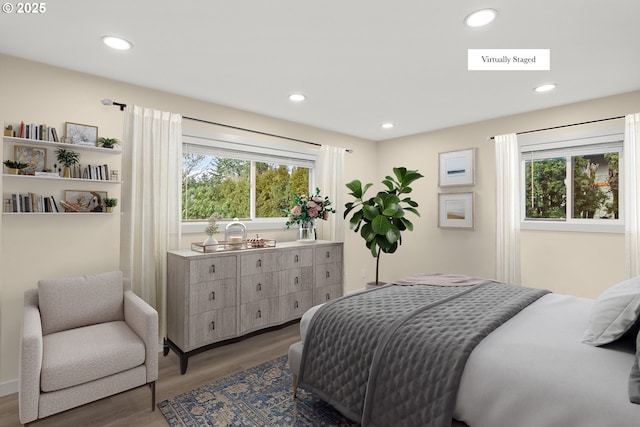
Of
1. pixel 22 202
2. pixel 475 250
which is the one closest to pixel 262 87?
pixel 22 202

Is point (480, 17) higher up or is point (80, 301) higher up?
point (480, 17)

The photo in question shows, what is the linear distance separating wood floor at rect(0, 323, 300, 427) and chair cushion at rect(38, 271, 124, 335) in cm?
55

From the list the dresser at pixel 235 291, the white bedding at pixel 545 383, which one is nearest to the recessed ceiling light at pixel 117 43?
the dresser at pixel 235 291

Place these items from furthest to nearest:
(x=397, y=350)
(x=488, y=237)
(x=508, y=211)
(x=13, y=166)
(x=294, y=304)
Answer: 1. (x=488, y=237)
2. (x=508, y=211)
3. (x=294, y=304)
4. (x=13, y=166)
5. (x=397, y=350)

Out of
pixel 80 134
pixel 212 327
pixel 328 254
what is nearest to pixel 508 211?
pixel 328 254

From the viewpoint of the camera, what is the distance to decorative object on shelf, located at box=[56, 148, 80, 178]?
2553 millimetres

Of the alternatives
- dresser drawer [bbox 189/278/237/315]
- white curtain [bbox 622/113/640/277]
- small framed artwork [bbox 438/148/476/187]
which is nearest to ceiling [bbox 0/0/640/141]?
white curtain [bbox 622/113/640/277]

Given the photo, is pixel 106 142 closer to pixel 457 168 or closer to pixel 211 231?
pixel 211 231

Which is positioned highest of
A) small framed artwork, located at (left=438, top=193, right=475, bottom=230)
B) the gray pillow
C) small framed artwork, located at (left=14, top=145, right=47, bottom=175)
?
small framed artwork, located at (left=14, top=145, right=47, bottom=175)

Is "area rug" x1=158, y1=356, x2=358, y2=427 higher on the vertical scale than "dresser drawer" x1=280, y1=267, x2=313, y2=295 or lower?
lower

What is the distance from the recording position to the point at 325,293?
3.87 m

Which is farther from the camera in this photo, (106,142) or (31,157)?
(106,142)

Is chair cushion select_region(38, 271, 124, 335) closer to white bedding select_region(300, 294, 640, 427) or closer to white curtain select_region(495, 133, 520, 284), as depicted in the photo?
A: white bedding select_region(300, 294, 640, 427)

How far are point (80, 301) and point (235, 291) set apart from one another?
115 centimetres
